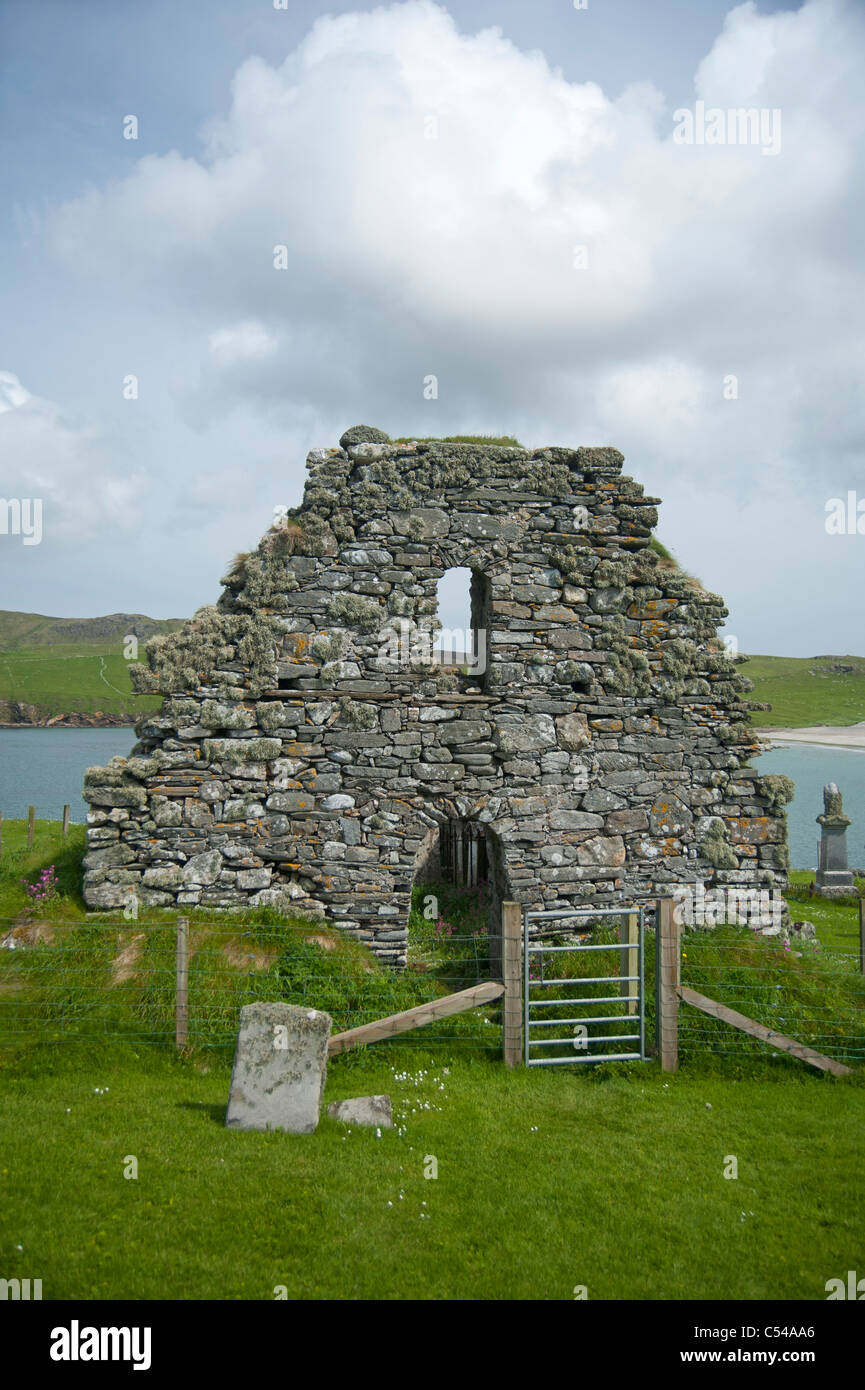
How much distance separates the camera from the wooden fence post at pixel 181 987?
8.23 meters

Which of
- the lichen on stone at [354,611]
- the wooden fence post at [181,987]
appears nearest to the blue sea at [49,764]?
the lichen on stone at [354,611]

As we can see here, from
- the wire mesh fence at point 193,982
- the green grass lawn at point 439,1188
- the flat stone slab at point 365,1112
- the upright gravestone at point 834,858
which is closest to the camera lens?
the green grass lawn at point 439,1188

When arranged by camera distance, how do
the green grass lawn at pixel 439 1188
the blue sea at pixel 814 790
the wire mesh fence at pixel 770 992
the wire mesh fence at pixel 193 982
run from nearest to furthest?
the green grass lawn at pixel 439 1188
the wire mesh fence at pixel 193 982
the wire mesh fence at pixel 770 992
the blue sea at pixel 814 790

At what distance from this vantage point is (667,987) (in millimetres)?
8531

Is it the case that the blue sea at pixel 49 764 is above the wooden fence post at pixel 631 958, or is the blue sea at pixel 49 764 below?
below

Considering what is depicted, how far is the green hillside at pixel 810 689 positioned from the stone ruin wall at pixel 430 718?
280ft

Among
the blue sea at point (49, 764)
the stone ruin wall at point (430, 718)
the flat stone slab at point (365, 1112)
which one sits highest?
the stone ruin wall at point (430, 718)

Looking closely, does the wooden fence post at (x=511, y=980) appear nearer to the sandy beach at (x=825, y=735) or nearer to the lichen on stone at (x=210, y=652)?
the lichen on stone at (x=210, y=652)

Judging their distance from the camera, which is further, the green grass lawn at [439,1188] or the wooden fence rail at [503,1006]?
the wooden fence rail at [503,1006]

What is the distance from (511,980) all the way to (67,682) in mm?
126131

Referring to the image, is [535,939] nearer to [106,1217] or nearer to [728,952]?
[728,952]

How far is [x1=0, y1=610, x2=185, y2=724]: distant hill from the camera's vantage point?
111625 millimetres

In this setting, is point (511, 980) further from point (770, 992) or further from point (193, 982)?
point (193, 982)

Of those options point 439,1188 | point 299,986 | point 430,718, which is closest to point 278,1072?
point 439,1188
